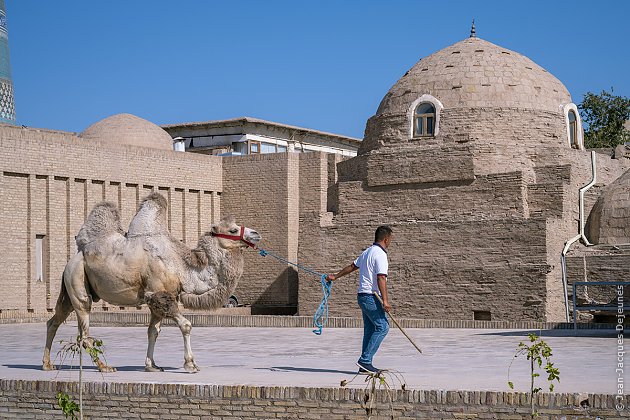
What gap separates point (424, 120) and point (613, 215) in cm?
541

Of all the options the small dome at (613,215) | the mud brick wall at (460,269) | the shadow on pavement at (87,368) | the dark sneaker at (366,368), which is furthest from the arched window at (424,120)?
the dark sneaker at (366,368)

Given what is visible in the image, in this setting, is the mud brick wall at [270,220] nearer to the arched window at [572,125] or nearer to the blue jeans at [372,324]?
the arched window at [572,125]

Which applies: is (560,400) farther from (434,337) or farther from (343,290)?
(343,290)

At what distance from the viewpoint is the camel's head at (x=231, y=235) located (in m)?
11.1

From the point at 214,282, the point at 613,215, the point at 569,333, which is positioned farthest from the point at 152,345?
the point at 613,215

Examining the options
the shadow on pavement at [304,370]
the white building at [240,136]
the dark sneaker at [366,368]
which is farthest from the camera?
the white building at [240,136]

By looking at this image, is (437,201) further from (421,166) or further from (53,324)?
(53,324)

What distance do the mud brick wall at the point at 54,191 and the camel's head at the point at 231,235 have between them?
1559 cm

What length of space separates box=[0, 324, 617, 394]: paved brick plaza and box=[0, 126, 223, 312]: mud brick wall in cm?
698

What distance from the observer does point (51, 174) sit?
2655cm

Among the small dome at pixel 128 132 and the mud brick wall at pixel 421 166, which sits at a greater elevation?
the small dome at pixel 128 132

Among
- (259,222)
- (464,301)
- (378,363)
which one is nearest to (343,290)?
(464,301)

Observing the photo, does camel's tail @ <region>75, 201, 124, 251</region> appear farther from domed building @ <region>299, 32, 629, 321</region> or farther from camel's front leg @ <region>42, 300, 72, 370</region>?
domed building @ <region>299, 32, 629, 321</region>

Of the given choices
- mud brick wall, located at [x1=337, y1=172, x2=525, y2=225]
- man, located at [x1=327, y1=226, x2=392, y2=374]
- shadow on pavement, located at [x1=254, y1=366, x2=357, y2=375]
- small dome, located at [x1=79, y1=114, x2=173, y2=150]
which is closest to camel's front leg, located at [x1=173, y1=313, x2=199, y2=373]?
shadow on pavement, located at [x1=254, y1=366, x2=357, y2=375]
